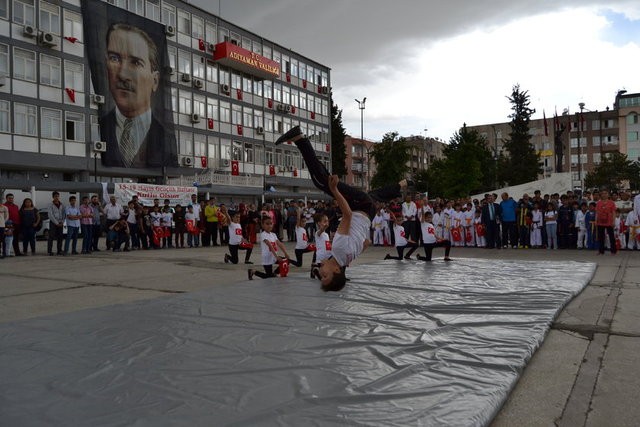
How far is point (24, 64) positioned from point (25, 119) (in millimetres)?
3282

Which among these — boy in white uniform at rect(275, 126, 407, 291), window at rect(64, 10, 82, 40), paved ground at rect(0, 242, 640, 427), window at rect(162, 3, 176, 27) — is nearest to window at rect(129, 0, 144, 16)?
window at rect(162, 3, 176, 27)

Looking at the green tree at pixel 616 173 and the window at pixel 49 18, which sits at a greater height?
the window at pixel 49 18

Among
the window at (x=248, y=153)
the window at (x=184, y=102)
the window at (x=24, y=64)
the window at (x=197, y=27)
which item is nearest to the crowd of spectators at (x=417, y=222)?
the window at (x=24, y=64)

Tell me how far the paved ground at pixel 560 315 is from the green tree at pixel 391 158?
38558 millimetres

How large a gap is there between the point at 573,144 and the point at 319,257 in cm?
8340

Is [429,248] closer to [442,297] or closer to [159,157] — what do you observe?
[442,297]

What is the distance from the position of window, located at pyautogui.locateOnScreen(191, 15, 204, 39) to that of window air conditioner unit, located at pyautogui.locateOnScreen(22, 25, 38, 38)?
44.9 feet

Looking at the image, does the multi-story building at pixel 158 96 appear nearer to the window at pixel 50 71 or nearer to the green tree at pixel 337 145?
the window at pixel 50 71

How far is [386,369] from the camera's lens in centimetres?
393

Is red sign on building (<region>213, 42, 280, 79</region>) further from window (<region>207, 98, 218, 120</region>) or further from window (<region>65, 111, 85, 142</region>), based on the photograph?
window (<region>65, 111, 85, 142</region>)

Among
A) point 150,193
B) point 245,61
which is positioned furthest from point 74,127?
point 245,61

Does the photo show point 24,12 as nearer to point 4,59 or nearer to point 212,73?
point 4,59

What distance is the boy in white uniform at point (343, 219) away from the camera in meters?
7.17

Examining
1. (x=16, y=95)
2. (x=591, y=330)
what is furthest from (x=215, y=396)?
(x=16, y=95)
